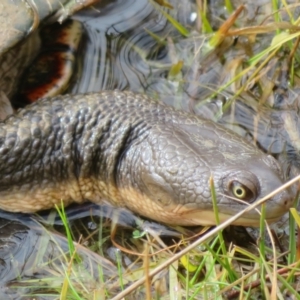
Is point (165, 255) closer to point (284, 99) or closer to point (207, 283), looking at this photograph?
point (207, 283)

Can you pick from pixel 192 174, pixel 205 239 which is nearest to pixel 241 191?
pixel 192 174

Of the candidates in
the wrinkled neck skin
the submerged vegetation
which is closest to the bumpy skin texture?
the wrinkled neck skin

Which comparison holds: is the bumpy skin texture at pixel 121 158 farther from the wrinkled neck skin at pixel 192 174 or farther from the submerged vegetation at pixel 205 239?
the submerged vegetation at pixel 205 239

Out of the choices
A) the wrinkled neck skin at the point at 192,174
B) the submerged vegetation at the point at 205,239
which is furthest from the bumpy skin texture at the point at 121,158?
the submerged vegetation at the point at 205,239

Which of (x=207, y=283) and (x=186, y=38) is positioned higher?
(x=186, y=38)

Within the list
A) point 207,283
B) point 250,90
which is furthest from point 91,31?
point 207,283
